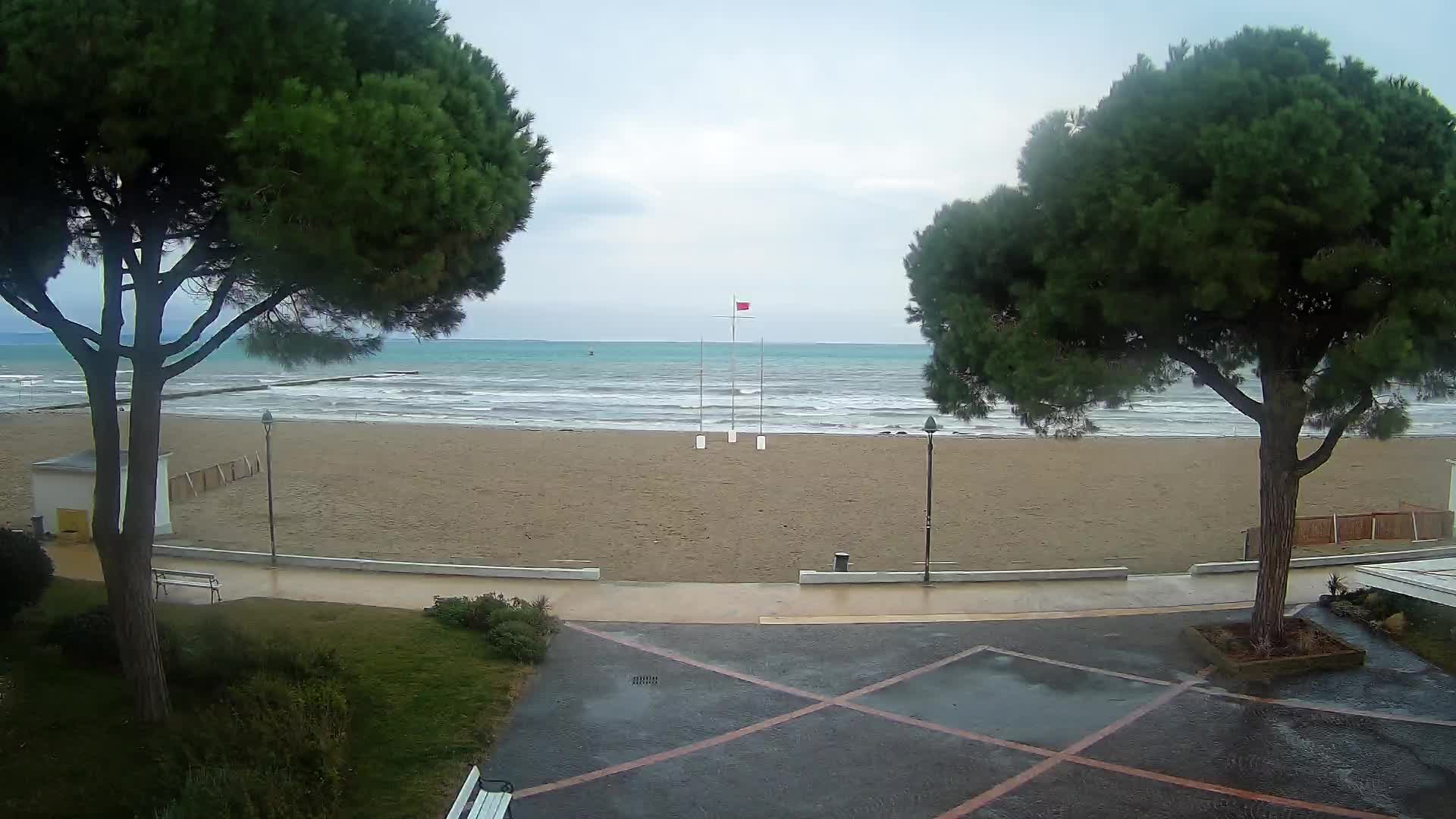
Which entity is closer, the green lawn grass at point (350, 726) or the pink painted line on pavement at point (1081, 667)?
the green lawn grass at point (350, 726)

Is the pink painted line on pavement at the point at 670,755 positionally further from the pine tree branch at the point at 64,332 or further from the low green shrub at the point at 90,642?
the pine tree branch at the point at 64,332

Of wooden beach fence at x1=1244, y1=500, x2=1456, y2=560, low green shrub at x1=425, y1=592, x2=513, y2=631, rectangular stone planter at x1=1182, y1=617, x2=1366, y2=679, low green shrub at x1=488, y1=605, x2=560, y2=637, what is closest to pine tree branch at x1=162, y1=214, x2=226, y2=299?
low green shrub at x1=488, y1=605, x2=560, y2=637

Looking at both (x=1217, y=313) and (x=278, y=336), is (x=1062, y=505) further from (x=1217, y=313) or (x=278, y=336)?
(x=278, y=336)

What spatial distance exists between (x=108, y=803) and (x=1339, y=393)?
34.8 ft

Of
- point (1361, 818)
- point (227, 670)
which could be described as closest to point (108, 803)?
point (227, 670)

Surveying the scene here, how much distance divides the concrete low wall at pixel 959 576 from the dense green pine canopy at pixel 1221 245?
15.1 ft

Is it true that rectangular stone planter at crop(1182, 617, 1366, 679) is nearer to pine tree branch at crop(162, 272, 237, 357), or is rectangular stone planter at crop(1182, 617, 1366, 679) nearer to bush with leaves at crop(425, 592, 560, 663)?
bush with leaves at crop(425, 592, 560, 663)

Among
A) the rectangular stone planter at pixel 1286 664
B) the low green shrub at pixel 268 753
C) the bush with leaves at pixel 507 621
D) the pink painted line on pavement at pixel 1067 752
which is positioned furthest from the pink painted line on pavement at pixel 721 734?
the rectangular stone planter at pixel 1286 664

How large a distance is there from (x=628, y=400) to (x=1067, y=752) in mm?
53277

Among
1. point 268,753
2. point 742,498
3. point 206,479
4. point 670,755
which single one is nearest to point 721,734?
point 670,755

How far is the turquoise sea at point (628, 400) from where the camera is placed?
45.5 m

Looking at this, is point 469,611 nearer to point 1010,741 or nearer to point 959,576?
point 1010,741

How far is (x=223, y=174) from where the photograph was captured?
255 inches

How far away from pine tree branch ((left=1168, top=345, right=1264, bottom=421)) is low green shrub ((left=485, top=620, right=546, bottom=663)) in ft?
25.3
